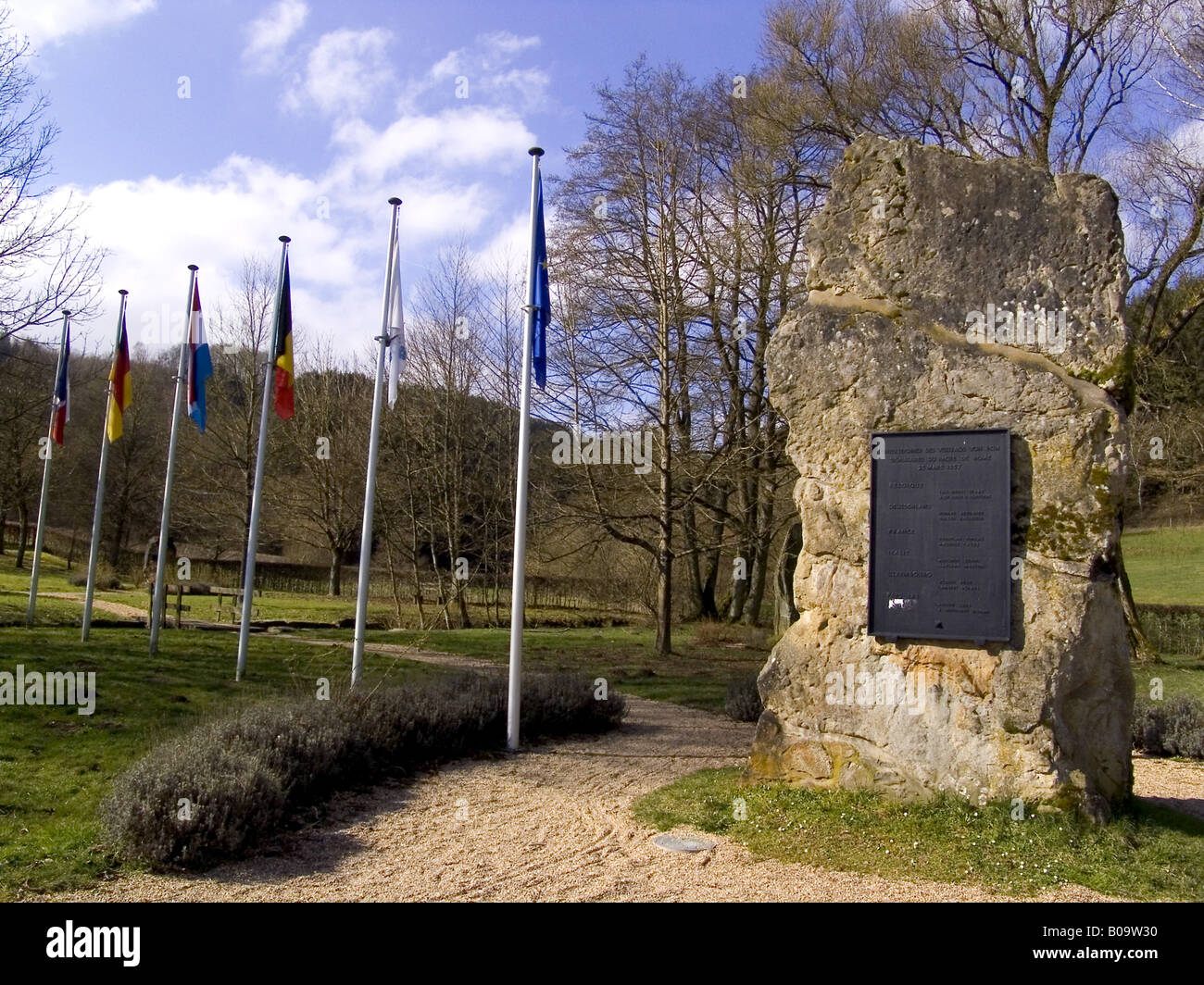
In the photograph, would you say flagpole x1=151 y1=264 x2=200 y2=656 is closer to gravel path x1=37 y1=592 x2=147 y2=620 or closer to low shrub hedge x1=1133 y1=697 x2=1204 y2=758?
gravel path x1=37 y1=592 x2=147 y2=620

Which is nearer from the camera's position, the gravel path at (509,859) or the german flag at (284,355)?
the gravel path at (509,859)

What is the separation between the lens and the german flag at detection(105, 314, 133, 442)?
16.4 metres

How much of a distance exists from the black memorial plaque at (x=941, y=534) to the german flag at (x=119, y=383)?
44.6 feet

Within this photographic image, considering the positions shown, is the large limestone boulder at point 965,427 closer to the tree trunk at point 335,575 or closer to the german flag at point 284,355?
the german flag at point 284,355

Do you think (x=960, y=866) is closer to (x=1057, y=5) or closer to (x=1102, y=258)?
(x=1102, y=258)

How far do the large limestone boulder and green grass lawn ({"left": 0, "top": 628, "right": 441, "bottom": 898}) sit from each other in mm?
5098

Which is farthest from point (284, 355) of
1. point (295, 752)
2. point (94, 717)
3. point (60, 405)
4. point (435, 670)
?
point (295, 752)

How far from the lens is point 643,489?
24.3 m

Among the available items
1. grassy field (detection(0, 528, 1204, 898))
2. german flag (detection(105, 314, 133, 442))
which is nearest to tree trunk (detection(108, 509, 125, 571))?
grassy field (detection(0, 528, 1204, 898))

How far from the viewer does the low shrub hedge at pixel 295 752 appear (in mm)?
6172

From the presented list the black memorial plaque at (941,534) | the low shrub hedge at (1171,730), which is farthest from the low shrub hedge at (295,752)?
the low shrub hedge at (1171,730)

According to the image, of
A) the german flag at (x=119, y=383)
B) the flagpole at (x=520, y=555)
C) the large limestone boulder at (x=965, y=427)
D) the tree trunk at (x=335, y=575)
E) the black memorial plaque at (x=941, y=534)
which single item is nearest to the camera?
the large limestone boulder at (x=965, y=427)

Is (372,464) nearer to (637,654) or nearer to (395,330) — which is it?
(395,330)
